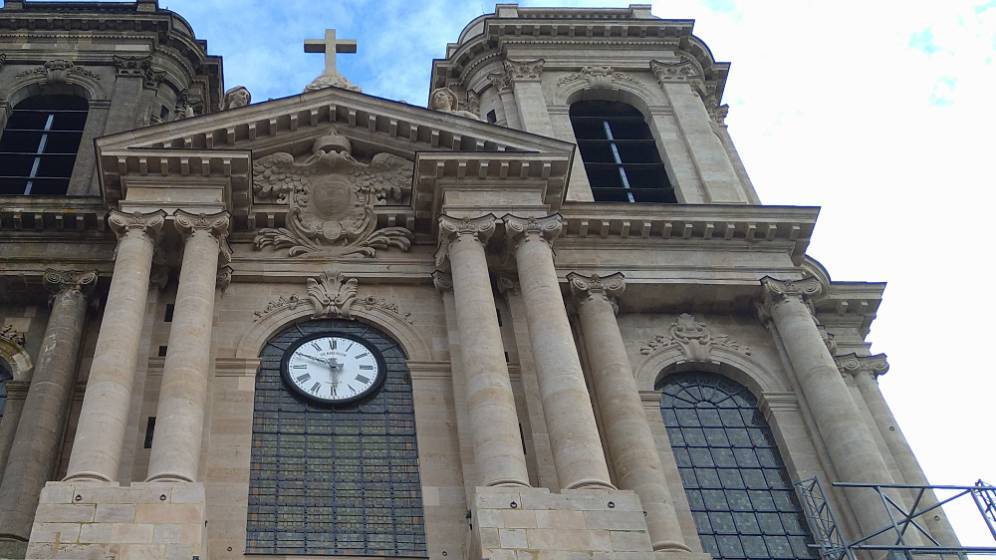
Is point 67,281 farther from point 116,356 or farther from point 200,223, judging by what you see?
point 116,356

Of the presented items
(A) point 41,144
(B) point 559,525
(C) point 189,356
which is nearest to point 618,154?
(C) point 189,356

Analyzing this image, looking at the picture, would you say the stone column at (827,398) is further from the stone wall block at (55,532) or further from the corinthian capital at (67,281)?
the corinthian capital at (67,281)

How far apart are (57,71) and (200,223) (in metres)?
12.5

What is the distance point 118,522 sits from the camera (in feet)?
52.4

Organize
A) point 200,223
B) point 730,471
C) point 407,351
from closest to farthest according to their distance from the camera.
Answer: point 730,471 → point 200,223 → point 407,351

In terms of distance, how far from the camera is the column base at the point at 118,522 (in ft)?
51.2

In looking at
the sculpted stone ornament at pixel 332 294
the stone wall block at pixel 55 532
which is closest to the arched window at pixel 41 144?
the sculpted stone ornament at pixel 332 294

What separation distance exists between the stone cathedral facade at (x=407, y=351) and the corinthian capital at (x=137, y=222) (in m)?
0.05

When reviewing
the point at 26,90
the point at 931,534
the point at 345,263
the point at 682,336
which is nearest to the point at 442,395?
the point at 345,263

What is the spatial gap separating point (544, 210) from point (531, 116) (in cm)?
778

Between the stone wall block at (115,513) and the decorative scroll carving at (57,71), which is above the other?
the decorative scroll carving at (57,71)

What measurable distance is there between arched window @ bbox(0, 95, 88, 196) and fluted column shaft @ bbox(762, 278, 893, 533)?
651 inches

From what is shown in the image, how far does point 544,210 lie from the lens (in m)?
22.8

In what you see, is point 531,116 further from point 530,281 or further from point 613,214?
point 530,281
